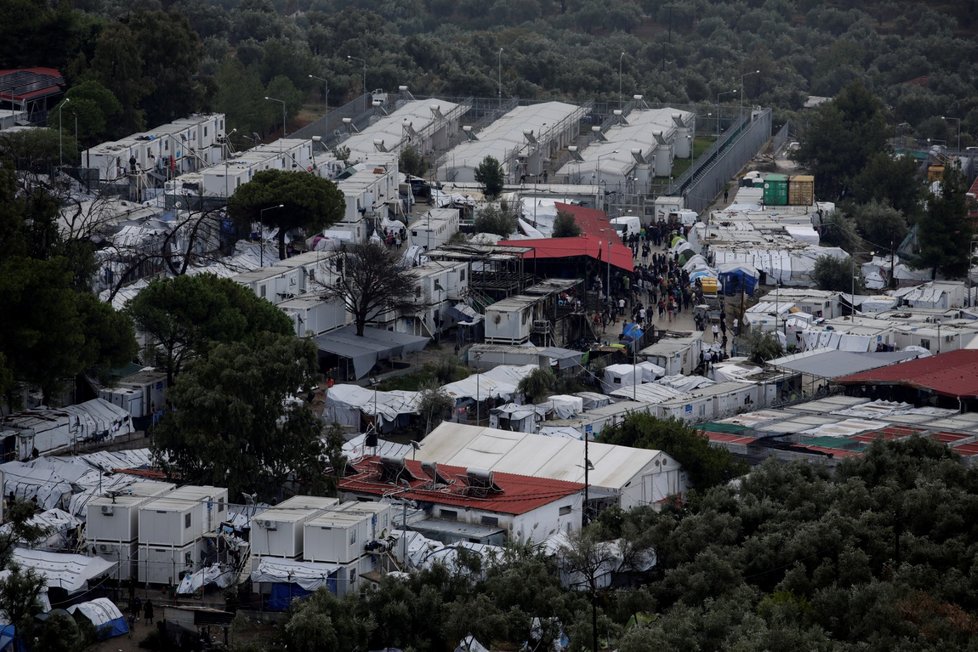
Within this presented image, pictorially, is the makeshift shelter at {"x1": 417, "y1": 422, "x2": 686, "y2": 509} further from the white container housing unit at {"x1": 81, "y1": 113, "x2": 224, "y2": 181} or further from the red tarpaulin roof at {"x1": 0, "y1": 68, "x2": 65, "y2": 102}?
the red tarpaulin roof at {"x1": 0, "y1": 68, "x2": 65, "y2": 102}

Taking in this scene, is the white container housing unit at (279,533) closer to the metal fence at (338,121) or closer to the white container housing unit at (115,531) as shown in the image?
the white container housing unit at (115,531)

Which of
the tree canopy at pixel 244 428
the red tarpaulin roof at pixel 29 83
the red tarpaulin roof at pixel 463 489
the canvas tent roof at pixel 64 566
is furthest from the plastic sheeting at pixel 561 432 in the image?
the red tarpaulin roof at pixel 29 83

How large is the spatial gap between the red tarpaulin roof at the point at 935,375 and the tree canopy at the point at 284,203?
1295 centimetres

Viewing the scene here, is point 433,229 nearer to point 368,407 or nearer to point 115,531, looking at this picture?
point 368,407

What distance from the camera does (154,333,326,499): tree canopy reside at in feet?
121

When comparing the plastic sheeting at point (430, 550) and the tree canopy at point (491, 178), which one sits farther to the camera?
the tree canopy at point (491, 178)

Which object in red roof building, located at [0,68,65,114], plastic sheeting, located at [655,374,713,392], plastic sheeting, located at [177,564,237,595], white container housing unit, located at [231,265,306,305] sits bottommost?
plastic sheeting, located at [177,564,237,595]

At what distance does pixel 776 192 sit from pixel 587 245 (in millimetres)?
13743

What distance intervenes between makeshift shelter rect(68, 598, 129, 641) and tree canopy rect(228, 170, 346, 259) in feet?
64.1

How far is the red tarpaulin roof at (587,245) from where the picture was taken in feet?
176

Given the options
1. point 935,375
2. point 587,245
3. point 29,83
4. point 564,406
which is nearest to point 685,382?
point 564,406

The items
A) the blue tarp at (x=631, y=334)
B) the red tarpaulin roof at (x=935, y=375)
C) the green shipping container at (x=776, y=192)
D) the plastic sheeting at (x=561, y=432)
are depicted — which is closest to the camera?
the plastic sheeting at (x=561, y=432)

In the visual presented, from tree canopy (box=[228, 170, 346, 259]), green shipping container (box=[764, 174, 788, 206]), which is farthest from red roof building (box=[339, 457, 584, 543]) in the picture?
green shipping container (box=[764, 174, 788, 206])

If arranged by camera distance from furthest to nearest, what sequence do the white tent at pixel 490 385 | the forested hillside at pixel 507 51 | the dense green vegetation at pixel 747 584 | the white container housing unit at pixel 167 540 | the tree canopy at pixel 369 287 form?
the forested hillside at pixel 507 51 < the tree canopy at pixel 369 287 < the white tent at pixel 490 385 < the white container housing unit at pixel 167 540 < the dense green vegetation at pixel 747 584
